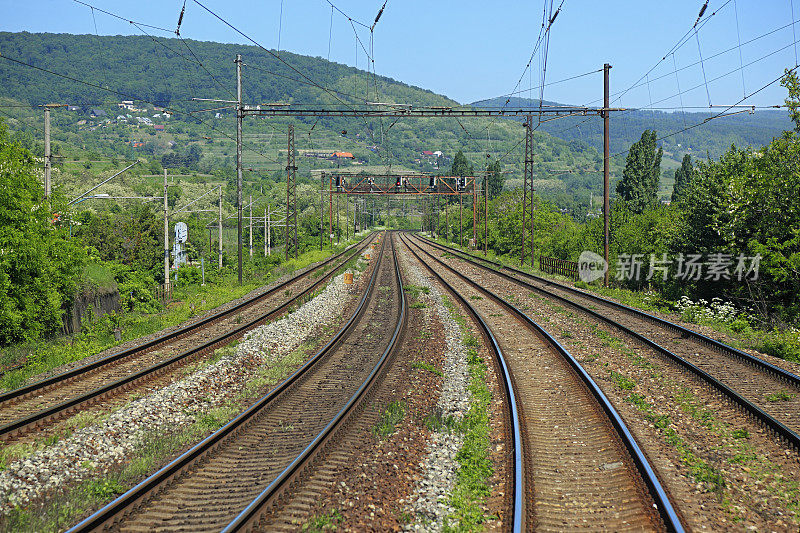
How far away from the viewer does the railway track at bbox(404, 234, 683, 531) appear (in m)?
6.61

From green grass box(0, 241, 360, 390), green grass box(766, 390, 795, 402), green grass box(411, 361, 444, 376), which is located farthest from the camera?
green grass box(0, 241, 360, 390)

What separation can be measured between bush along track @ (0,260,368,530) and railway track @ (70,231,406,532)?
1.86ft

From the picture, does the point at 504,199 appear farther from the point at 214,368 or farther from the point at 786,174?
the point at 214,368

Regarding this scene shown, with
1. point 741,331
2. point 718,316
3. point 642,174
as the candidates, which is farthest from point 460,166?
point 741,331

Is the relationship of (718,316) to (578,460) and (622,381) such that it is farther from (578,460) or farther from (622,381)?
(578,460)

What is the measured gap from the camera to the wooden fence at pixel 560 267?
36759 mm

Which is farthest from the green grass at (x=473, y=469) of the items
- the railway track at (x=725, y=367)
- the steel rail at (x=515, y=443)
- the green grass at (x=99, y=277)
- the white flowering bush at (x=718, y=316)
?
the green grass at (x=99, y=277)

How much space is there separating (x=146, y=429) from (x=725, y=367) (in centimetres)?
1224

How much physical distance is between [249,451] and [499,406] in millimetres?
4774

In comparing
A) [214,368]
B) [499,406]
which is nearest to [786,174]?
[499,406]

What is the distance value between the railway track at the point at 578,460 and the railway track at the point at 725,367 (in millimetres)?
2423

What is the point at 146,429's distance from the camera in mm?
9547

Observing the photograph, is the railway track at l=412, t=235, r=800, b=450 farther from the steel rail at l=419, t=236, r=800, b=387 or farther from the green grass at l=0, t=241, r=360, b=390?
the green grass at l=0, t=241, r=360, b=390

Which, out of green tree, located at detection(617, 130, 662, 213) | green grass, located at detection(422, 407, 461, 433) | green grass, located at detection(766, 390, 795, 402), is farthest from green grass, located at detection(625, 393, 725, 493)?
green tree, located at detection(617, 130, 662, 213)
